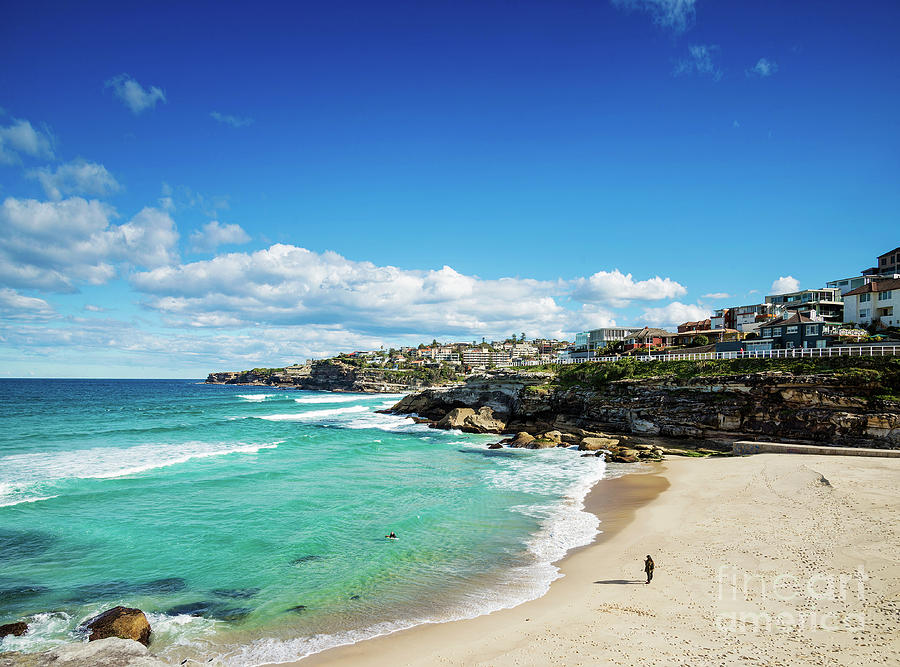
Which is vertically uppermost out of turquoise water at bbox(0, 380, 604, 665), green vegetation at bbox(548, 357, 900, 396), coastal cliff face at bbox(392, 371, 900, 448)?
green vegetation at bbox(548, 357, 900, 396)

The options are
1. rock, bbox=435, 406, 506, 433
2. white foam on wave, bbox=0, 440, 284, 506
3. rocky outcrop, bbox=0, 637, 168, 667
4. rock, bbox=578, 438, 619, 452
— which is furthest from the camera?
rock, bbox=435, 406, 506, 433

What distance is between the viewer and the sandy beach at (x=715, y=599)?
9.95 m

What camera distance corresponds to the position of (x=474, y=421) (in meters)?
53.5

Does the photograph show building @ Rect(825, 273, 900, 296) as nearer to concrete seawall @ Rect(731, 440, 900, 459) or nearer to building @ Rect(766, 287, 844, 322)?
building @ Rect(766, 287, 844, 322)

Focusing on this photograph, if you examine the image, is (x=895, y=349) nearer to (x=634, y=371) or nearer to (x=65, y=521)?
(x=634, y=371)

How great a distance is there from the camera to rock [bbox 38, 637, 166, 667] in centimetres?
1018

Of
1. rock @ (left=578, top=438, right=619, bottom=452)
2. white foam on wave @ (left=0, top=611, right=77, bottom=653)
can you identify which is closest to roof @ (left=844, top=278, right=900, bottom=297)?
rock @ (left=578, top=438, right=619, bottom=452)

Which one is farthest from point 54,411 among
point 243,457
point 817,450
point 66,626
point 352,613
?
point 817,450

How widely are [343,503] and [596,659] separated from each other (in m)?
16.8

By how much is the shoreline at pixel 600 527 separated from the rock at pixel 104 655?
299 centimetres

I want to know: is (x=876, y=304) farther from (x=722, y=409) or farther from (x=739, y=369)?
(x=722, y=409)

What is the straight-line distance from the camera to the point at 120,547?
59.4ft

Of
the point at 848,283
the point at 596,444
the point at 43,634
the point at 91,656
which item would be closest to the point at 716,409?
the point at 596,444

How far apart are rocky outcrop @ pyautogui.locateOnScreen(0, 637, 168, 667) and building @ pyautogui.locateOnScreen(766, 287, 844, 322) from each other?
76312mm
